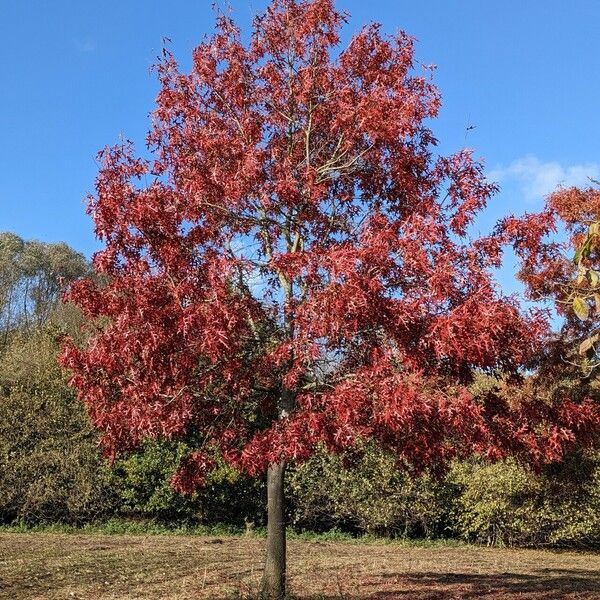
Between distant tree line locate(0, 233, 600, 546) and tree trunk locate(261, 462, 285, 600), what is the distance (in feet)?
23.2

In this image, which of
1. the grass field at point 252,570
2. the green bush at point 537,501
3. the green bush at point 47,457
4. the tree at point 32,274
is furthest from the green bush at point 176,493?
the tree at point 32,274

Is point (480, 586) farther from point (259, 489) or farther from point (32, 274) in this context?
point (32, 274)

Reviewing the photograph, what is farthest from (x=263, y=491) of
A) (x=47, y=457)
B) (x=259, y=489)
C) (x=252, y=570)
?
(x=252, y=570)

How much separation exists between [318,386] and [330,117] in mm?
2727

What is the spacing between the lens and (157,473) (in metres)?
14.8

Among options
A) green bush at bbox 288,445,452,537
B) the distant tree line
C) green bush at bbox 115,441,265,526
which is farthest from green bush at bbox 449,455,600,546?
green bush at bbox 115,441,265,526

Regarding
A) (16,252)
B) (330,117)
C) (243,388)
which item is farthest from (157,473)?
(16,252)

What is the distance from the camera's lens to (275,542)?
6754mm

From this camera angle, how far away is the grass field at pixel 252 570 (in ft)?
24.5

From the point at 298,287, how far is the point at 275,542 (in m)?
2.53

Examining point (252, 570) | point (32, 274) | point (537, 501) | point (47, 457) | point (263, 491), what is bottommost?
point (252, 570)

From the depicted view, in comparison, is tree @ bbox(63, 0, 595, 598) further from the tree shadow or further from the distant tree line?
the distant tree line

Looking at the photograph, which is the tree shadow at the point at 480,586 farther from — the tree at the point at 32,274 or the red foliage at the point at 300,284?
the tree at the point at 32,274

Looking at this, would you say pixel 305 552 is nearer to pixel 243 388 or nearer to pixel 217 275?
pixel 243 388
